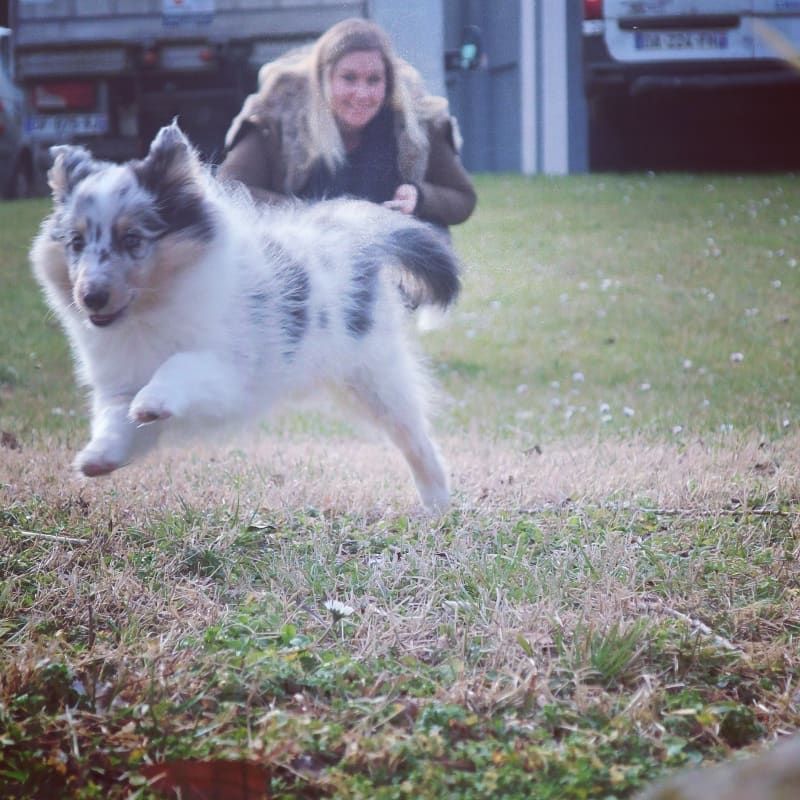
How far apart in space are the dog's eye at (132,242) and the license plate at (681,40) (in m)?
1.99

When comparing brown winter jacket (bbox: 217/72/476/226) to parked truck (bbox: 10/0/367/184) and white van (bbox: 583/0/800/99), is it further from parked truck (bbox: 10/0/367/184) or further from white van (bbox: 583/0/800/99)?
white van (bbox: 583/0/800/99)

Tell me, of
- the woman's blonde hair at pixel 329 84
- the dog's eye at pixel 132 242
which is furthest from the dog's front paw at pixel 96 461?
the woman's blonde hair at pixel 329 84

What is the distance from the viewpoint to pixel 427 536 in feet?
10.5

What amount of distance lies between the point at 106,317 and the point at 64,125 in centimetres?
174

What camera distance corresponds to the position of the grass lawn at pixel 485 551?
215 cm

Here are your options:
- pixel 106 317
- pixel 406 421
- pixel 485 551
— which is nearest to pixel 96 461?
pixel 106 317

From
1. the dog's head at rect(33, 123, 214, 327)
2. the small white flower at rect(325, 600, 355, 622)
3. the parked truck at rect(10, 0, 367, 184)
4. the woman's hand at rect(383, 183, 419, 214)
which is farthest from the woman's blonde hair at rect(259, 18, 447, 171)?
the small white flower at rect(325, 600, 355, 622)

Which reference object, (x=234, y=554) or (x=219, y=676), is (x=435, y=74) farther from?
(x=219, y=676)

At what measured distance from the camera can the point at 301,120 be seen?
3.68 metres

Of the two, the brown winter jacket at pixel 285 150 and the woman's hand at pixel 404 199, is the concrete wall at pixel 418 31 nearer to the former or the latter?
the brown winter jacket at pixel 285 150

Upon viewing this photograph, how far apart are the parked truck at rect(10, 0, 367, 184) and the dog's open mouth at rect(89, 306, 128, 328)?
51.0 inches

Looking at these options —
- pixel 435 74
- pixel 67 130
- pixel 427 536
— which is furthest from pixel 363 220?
pixel 67 130

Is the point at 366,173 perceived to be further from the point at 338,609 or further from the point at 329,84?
the point at 338,609

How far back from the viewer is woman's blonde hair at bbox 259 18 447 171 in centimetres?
367
